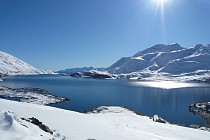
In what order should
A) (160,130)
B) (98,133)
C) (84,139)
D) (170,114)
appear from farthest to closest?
1. (170,114)
2. (160,130)
3. (98,133)
4. (84,139)

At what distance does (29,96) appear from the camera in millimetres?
96125

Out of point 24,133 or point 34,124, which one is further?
point 34,124

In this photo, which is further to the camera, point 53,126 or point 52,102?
point 52,102

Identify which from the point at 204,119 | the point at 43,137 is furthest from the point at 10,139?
the point at 204,119

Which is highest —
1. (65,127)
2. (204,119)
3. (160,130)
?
(65,127)

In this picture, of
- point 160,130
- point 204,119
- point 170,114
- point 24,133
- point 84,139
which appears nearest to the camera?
point 24,133

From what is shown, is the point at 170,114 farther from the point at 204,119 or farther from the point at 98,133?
the point at 98,133

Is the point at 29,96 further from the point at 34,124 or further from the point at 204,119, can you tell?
the point at 34,124

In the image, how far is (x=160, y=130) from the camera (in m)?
27.0

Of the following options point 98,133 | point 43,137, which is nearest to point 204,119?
point 98,133

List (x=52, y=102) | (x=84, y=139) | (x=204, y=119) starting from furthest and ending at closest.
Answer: (x=52, y=102) < (x=204, y=119) < (x=84, y=139)

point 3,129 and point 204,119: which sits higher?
point 3,129

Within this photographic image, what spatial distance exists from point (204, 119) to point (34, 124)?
68.3 meters

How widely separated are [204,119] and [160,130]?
2121 inches
